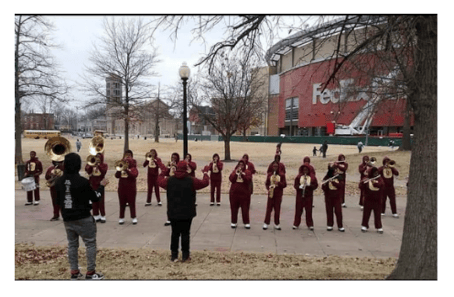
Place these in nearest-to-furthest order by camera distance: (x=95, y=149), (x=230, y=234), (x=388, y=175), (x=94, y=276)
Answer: (x=94, y=276) → (x=230, y=234) → (x=95, y=149) → (x=388, y=175)

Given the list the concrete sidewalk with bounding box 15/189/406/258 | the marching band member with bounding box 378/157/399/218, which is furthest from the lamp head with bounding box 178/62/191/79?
the marching band member with bounding box 378/157/399/218

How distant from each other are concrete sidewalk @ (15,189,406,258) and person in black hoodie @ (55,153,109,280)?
6.14 ft

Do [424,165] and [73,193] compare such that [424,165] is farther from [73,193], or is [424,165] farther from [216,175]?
[216,175]

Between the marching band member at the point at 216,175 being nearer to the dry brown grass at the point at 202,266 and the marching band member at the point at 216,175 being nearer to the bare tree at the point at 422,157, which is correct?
the dry brown grass at the point at 202,266

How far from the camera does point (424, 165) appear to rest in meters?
4.27

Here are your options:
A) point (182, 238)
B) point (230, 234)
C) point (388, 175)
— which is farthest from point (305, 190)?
point (182, 238)

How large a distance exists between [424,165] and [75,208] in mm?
4685

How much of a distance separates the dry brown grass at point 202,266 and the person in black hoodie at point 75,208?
330 millimetres

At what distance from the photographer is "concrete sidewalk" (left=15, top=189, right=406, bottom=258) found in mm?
6570

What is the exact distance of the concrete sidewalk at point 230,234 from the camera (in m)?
6.57

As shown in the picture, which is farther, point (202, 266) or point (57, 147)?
point (57, 147)

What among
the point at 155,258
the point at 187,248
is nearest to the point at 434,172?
the point at 187,248

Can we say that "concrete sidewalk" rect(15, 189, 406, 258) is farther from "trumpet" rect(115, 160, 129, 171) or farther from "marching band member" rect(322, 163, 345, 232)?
"trumpet" rect(115, 160, 129, 171)

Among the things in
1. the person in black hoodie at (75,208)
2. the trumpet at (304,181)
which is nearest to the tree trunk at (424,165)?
the trumpet at (304,181)
